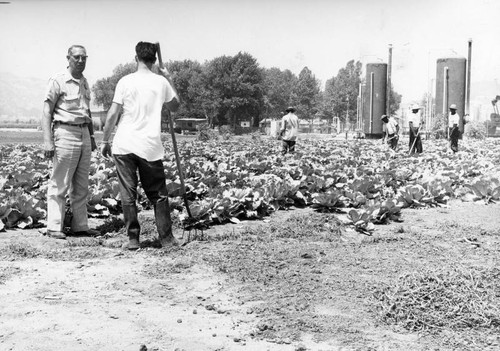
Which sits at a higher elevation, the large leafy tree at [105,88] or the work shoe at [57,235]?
the large leafy tree at [105,88]

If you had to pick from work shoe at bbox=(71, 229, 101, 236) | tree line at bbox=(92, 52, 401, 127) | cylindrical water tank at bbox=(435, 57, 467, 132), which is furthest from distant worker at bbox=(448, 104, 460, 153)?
tree line at bbox=(92, 52, 401, 127)

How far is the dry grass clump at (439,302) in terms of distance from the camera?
325 centimetres

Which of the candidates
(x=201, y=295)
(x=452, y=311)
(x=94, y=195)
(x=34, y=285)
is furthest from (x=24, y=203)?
(x=452, y=311)

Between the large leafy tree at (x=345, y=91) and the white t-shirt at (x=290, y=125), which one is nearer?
the white t-shirt at (x=290, y=125)

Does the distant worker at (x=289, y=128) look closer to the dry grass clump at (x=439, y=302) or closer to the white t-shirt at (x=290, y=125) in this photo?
the white t-shirt at (x=290, y=125)

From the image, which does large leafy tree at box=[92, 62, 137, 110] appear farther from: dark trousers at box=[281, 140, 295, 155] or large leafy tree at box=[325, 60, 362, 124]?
dark trousers at box=[281, 140, 295, 155]

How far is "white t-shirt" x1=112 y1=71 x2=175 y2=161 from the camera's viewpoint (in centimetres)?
513

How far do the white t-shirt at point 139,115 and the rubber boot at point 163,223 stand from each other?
0.45 m

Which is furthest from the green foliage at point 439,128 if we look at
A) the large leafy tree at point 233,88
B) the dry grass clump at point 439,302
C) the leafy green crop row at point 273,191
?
the large leafy tree at point 233,88

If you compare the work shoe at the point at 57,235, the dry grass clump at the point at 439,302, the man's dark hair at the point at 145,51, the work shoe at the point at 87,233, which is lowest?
the work shoe at the point at 87,233

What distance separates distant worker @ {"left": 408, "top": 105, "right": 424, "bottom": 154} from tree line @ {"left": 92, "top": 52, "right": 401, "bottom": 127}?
45.4 m

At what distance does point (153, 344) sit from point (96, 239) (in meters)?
2.90

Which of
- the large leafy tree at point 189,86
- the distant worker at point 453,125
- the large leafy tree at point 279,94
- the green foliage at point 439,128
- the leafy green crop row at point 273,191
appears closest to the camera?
the leafy green crop row at point 273,191

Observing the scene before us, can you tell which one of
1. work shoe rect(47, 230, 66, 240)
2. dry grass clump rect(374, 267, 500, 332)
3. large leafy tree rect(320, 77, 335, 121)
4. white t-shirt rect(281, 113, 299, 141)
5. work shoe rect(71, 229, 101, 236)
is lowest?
work shoe rect(71, 229, 101, 236)
